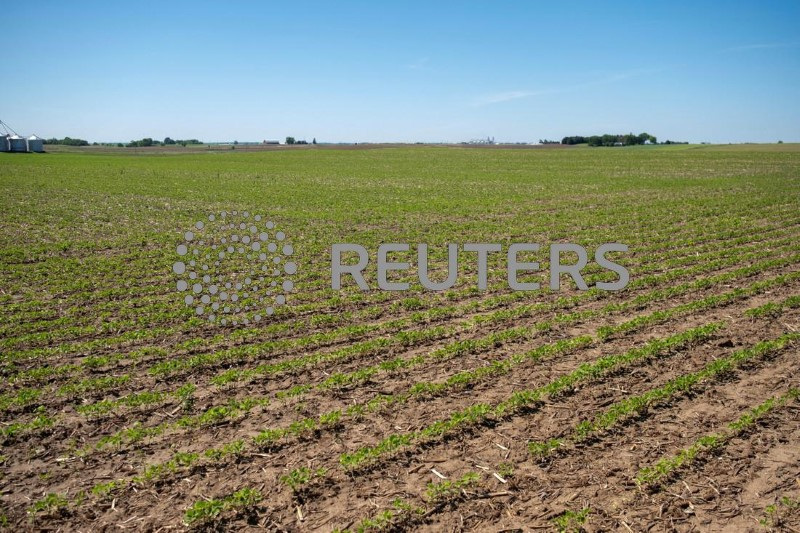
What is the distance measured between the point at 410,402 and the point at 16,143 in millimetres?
124604

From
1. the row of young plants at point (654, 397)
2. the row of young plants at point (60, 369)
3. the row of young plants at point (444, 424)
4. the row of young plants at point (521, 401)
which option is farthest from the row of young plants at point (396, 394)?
the row of young plants at point (60, 369)

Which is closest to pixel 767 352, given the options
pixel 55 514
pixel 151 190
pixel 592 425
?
pixel 592 425

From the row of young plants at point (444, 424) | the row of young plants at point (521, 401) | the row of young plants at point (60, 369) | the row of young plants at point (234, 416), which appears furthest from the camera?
the row of young plants at point (60, 369)

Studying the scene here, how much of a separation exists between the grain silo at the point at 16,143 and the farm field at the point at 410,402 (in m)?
110

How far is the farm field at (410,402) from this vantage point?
17.3 feet

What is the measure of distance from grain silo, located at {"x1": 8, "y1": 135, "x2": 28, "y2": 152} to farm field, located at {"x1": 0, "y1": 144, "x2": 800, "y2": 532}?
361 feet

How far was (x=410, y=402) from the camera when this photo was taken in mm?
7246

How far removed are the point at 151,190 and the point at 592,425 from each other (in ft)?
121

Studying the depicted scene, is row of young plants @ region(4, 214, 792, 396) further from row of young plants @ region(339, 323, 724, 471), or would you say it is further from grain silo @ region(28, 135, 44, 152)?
grain silo @ region(28, 135, 44, 152)

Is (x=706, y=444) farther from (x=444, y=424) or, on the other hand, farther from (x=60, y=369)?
(x=60, y=369)

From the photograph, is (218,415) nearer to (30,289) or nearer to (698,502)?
(698,502)

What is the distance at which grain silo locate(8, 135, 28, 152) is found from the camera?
4090 inches

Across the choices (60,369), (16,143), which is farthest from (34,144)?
(60,369)

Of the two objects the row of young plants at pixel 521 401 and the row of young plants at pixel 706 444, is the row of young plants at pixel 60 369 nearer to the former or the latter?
the row of young plants at pixel 521 401
